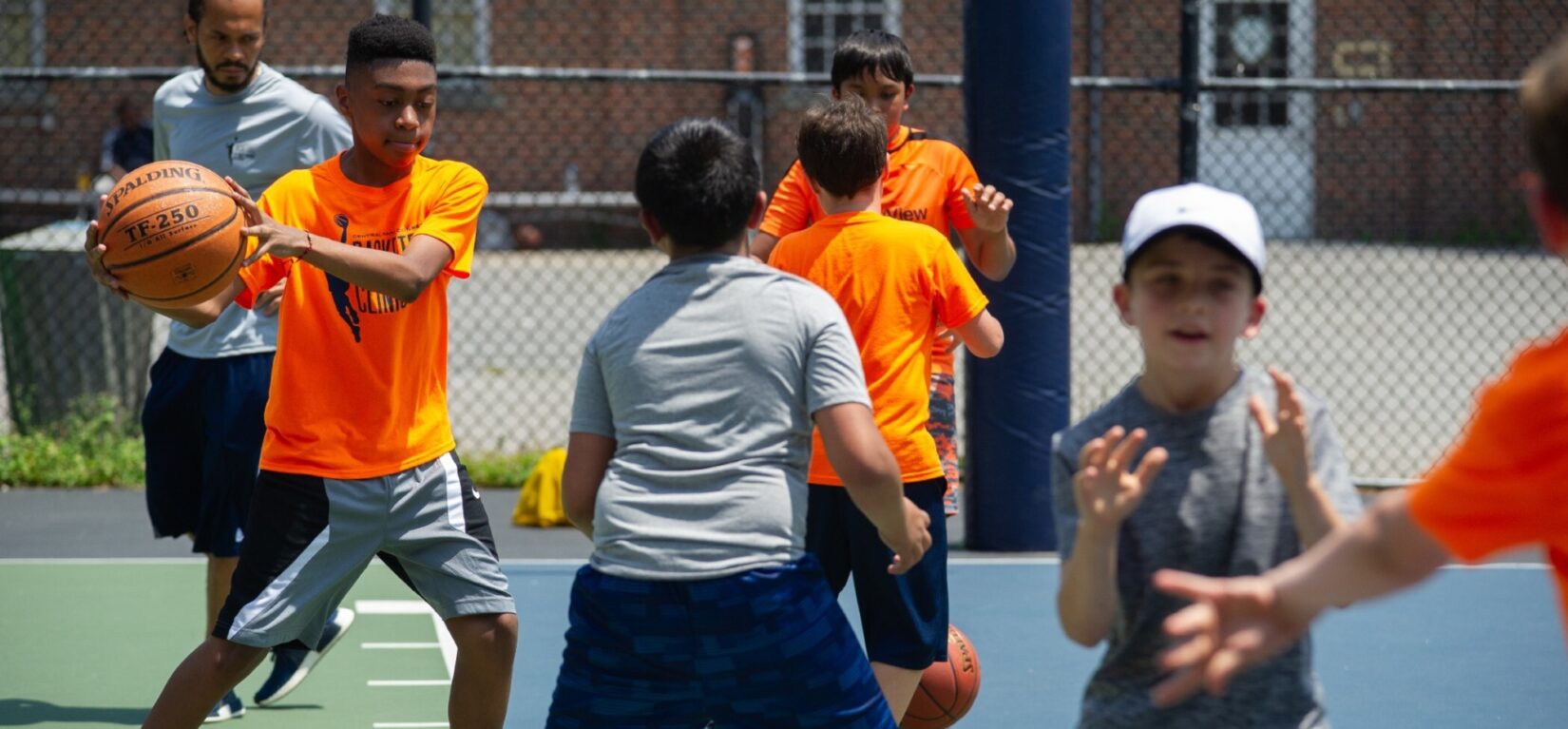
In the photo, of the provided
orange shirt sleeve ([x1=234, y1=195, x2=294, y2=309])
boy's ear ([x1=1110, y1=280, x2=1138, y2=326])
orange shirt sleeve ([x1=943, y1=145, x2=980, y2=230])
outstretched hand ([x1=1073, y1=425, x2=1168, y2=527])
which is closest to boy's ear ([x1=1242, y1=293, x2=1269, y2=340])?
boy's ear ([x1=1110, y1=280, x2=1138, y2=326])

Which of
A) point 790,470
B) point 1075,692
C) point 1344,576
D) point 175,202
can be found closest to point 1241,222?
point 1344,576

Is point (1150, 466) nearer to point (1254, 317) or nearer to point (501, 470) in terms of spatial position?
point (1254, 317)

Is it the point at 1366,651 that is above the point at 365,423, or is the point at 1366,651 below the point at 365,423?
below

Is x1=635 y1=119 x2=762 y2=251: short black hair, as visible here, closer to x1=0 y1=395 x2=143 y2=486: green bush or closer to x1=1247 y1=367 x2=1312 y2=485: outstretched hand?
x1=1247 y1=367 x2=1312 y2=485: outstretched hand

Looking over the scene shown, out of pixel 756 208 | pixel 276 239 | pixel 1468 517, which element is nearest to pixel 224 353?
pixel 276 239

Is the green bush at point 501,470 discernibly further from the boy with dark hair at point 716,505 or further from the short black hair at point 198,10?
the boy with dark hair at point 716,505

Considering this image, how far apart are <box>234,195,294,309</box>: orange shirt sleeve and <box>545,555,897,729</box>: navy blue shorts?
1.43 meters

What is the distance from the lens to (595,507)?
3.31 metres

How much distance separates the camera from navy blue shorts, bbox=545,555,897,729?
3.19 metres

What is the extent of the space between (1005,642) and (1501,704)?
1551 millimetres

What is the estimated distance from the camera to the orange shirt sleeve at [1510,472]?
2002 millimetres

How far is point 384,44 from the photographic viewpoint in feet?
13.5

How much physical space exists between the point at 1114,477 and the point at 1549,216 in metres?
0.68

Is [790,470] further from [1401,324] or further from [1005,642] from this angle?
[1401,324]
